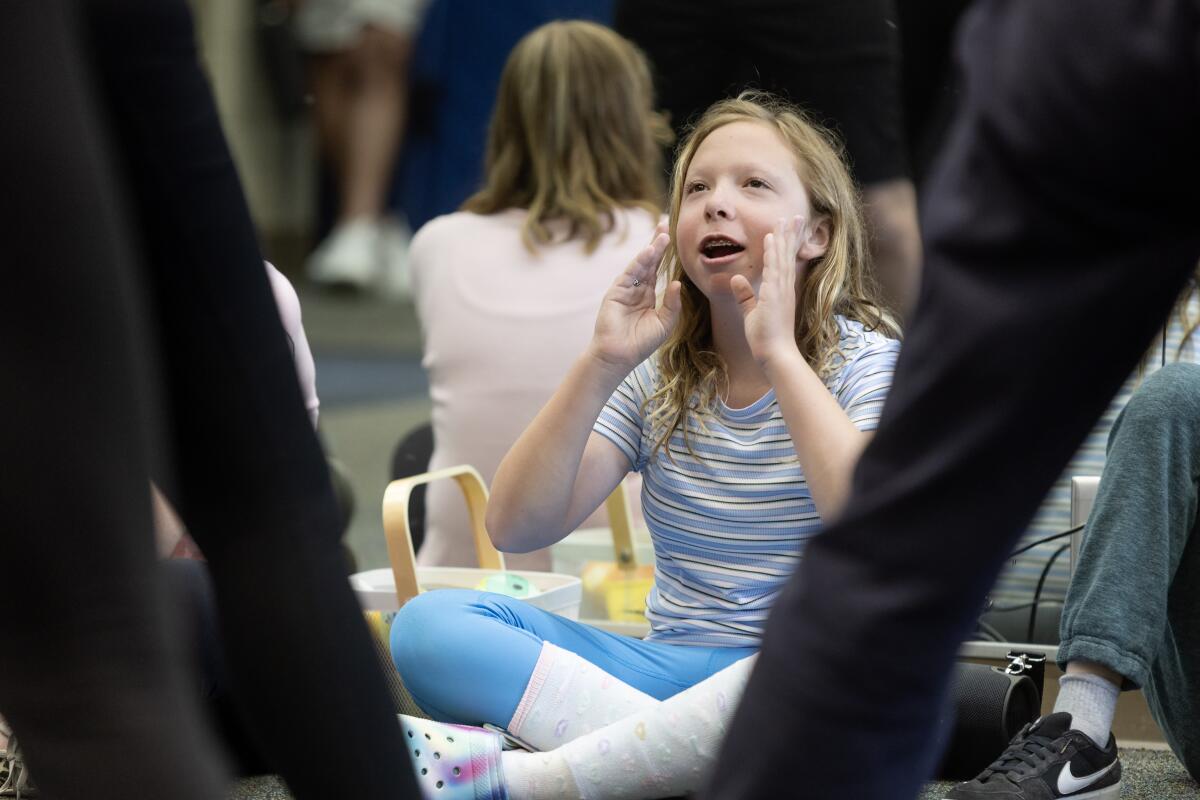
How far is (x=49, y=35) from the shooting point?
2.64ft

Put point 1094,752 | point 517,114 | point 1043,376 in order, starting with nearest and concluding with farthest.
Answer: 1. point 1043,376
2. point 1094,752
3. point 517,114

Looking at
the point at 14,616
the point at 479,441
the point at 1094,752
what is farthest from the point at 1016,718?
the point at 14,616

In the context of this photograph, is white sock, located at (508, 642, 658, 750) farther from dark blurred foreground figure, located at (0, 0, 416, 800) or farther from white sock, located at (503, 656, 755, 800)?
dark blurred foreground figure, located at (0, 0, 416, 800)

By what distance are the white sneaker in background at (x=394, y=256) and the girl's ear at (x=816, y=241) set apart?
15.4 ft

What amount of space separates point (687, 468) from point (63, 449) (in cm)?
100

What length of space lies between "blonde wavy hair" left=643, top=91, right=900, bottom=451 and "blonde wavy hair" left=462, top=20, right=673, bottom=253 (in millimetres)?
577

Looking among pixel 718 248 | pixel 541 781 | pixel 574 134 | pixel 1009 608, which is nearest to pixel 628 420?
pixel 718 248

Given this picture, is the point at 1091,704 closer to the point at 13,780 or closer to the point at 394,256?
the point at 13,780

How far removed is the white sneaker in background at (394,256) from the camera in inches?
252

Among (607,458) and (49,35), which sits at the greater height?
(49,35)

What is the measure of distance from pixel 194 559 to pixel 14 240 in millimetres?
1167

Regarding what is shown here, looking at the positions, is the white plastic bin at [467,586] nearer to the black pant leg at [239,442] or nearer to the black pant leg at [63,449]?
the black pant leg at [239,442]

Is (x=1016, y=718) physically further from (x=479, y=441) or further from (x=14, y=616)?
(x=14, y=616)

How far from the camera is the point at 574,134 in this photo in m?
2.48
